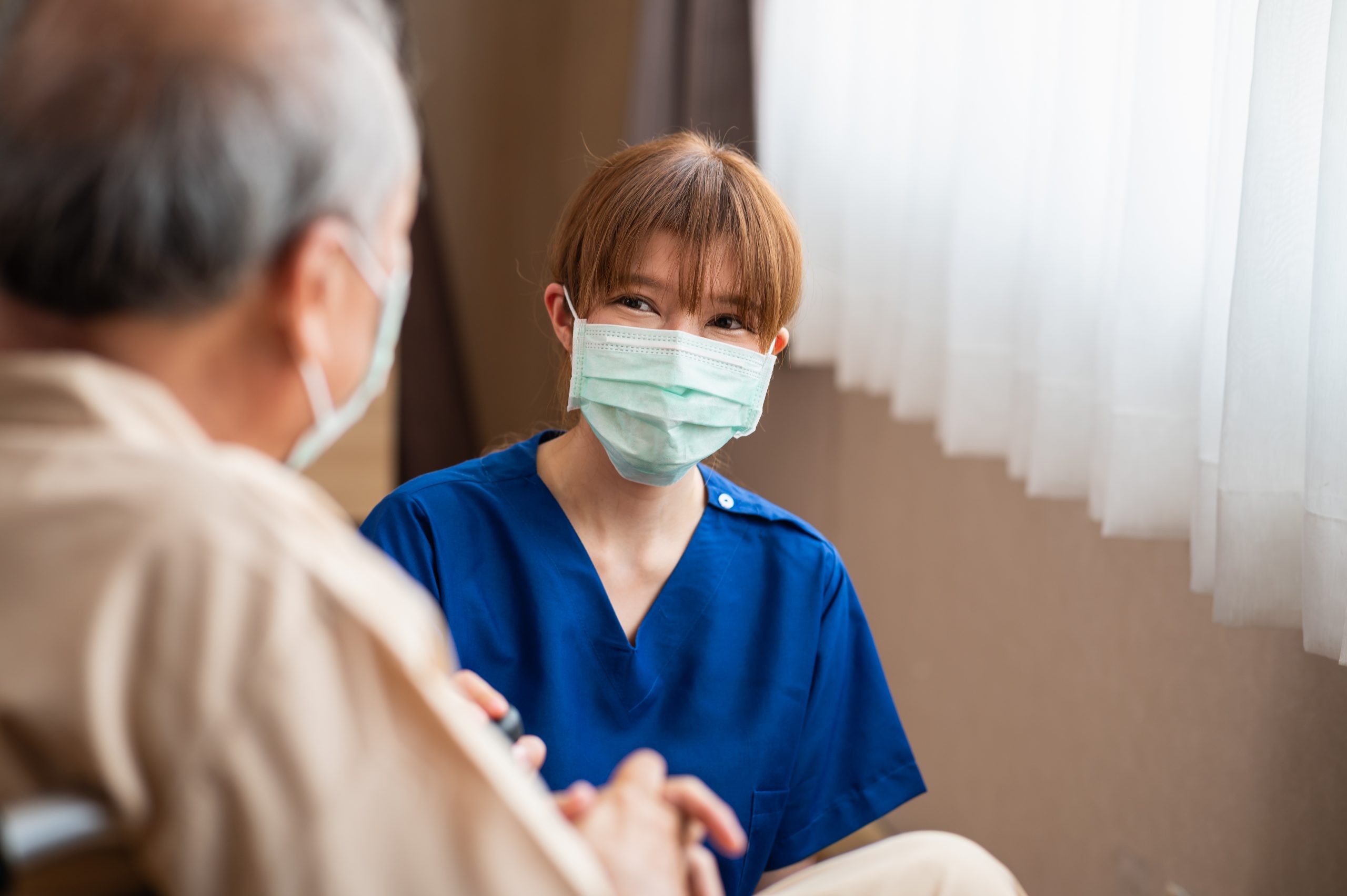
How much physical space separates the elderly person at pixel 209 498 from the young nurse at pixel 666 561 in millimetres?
530

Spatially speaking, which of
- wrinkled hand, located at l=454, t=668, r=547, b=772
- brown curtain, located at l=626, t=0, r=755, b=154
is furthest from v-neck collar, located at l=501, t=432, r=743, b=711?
brown curtain, located at l=626, t=0, r=755, b=154

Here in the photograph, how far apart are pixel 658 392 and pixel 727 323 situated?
12 centimetres

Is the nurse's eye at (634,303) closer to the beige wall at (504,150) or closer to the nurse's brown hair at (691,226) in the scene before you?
the nurse's brown hair at (691,226)

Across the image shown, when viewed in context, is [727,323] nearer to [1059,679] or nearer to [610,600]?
[610,600]

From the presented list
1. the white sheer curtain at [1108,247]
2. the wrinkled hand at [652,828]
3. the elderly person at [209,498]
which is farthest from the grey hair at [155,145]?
the white sheer curtain at [1108,247]

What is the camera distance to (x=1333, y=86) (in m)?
1.04

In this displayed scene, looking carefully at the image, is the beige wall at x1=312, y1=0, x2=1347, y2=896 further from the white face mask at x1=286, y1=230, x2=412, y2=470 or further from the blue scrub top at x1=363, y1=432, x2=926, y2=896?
the white face mask at x1=286, y1=230, x2=412, y2=470

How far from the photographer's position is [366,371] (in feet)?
2.51

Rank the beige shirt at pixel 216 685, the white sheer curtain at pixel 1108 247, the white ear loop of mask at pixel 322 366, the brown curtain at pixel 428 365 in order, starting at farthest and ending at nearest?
the brown curtain at pixel 428 365 → the white sheer curtain at pixel 1108 247 → the white ear loop of mask at pixel 322 366 → the beige shirt at pixel 216 685

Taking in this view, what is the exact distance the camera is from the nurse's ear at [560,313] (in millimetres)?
1328

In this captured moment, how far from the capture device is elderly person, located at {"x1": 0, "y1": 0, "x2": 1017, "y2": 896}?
0.52 metres

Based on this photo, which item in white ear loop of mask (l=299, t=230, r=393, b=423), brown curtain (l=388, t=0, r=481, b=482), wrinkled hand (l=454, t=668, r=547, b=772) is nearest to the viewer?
white ear loop of mask (l=299, t=230, r=393, b=423)

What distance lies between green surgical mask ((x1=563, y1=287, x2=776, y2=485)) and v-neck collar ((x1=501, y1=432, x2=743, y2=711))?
0.10m

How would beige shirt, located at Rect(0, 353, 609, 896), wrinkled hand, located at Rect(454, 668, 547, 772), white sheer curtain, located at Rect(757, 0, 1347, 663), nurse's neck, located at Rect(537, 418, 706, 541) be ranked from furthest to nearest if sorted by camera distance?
nurse's neck, located at Rect(537, 418, 706, 541) → white sheer curtain, located at Rect(757, 0, 1347, 663) → wrinkled hand, located at Rect(454, 668, 547, 772) → beige shirt, located at Rect(0, 353, 609, 896)
